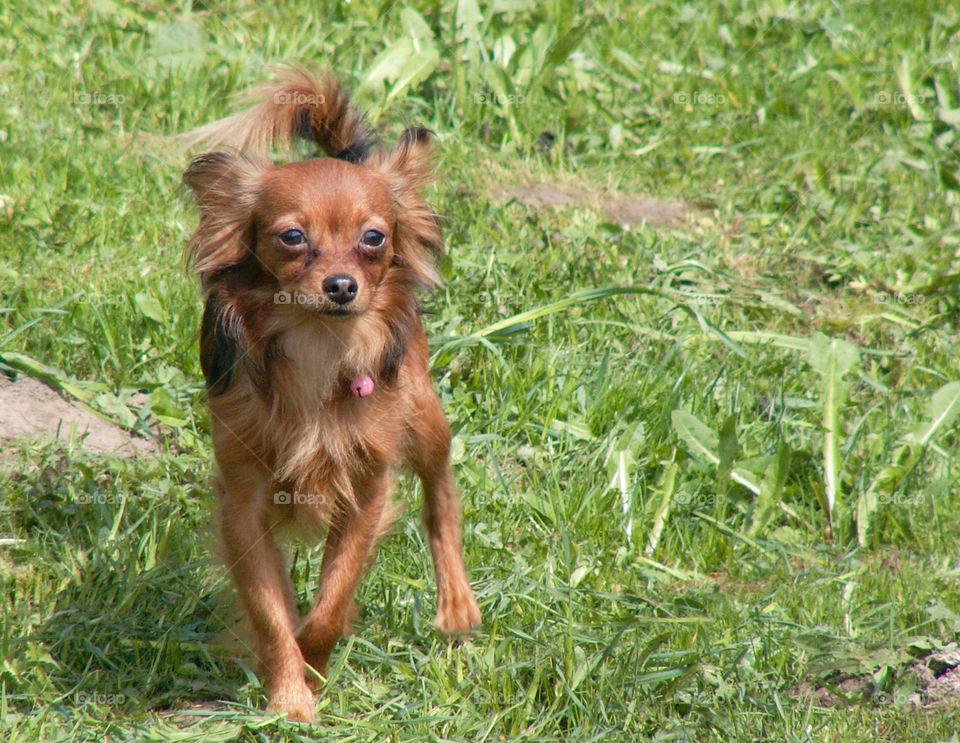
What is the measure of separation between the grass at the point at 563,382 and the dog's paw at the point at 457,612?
3.5 inches

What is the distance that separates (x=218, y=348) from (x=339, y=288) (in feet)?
1.63

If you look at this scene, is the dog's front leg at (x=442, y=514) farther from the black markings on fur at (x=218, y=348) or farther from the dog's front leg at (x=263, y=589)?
the black markings on fur at (x=218, y=348)

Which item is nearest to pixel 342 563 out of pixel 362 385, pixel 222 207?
pixel 362 385

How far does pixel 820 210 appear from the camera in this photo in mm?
6301

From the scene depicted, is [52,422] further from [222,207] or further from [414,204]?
[414,204]

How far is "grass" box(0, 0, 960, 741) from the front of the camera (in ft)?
10.9

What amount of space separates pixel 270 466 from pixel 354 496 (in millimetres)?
291

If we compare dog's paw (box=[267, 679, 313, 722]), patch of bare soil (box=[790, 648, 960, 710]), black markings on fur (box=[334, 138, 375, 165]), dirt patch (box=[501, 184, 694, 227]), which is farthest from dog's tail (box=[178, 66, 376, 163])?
patch of bare soil (box=[790, 648, 960, 710])

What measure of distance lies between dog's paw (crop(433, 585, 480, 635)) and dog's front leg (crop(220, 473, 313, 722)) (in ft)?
1.86

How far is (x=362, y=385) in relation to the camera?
3.30m

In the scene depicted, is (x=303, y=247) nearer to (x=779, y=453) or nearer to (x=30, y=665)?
(x=30, y=665)

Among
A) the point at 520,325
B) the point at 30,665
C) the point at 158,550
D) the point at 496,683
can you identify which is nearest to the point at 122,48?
the point at 520,325

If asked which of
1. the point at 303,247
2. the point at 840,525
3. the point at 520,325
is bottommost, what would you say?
the point at 840,525

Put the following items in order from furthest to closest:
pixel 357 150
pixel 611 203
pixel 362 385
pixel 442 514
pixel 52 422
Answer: pixel 611 203 → pixel 52 422 → pixel 442 514 → pixel 357 150 → pixel 362 385
